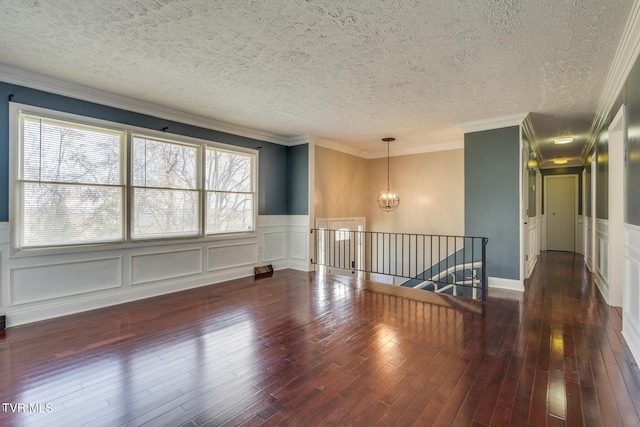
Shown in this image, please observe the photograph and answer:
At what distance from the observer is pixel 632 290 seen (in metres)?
2.70

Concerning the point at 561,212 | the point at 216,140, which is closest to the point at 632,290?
the point at 216,140

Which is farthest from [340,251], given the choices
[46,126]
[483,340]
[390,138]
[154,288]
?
[46,126]

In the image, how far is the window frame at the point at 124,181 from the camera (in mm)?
3311

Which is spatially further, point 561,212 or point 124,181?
point 561,212

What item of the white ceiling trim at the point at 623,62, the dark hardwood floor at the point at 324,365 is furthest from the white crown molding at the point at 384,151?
the dark hardwood floor at the point at 324,365

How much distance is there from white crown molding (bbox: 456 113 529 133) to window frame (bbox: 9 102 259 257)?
376cm

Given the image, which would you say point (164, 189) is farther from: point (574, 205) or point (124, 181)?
point (574, 205)

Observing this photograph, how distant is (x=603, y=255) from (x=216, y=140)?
20.3ft

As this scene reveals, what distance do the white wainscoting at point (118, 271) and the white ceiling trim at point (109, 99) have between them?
61.9 inches

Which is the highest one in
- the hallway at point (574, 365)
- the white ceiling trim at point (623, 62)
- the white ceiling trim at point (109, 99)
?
the white ceiling trim at point (109, 99)

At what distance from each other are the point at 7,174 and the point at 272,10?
330cm

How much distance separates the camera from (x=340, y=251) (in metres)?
7.25

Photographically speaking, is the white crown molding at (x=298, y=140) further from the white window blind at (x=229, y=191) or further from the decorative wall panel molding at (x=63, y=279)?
the decorative wall panel molding at (x=63, y=279)

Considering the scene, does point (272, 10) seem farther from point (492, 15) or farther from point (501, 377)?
point (501, 377)
